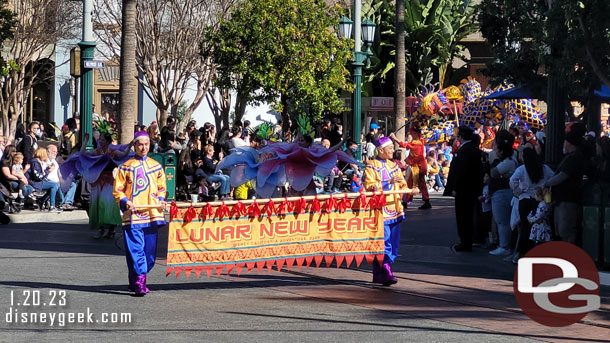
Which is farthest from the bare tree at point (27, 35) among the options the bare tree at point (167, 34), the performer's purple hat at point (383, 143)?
the performer's purple hat at point (383, 143)

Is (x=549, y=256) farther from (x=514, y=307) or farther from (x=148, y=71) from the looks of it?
(x=148, y=71)

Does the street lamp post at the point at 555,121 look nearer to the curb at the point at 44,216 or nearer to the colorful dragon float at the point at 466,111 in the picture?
the curb at the point at 44,216

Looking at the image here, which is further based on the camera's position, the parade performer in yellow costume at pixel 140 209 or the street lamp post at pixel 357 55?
the street lamp post at pixel 357 55

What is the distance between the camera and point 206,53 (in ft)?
102

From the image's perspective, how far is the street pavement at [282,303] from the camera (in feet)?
29.7

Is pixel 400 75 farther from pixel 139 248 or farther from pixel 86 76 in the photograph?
pixel 139 248

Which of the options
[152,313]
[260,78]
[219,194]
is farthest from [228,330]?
[260,78]

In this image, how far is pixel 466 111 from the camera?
107 feet

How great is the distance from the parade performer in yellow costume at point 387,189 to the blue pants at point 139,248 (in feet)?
8.59

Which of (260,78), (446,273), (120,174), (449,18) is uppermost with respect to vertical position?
(449,18)

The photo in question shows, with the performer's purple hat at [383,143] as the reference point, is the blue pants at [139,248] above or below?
below

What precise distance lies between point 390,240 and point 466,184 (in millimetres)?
4277

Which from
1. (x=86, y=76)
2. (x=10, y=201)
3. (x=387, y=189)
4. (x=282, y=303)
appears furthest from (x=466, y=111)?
(x=282, y=303)

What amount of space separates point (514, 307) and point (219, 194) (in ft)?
45.7
